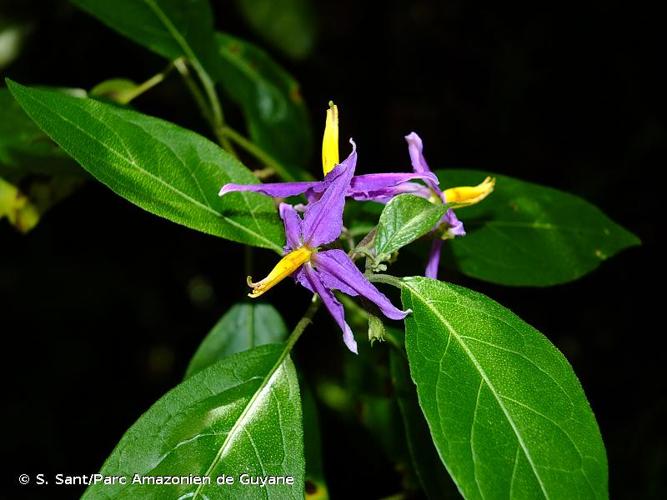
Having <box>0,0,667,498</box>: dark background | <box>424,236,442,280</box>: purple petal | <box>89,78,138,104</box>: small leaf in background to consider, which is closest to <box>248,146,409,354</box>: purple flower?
<box>424,236,442,280</box>: purple petal

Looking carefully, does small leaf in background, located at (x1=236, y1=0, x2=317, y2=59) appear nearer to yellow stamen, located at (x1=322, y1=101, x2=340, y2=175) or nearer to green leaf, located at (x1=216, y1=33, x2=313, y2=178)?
green leaf, located at (x1=216, y1=33, x2=313, y2=178)

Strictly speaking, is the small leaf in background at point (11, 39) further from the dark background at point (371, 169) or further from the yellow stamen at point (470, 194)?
the yellow stamen at point (470, 194)

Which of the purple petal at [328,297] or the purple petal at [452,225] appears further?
the purple petal at [452,225]

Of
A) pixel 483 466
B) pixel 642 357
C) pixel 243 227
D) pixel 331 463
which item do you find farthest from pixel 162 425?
pixel 642 357

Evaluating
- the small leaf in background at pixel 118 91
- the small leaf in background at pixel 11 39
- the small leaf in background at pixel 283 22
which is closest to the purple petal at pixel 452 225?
the small leaf in background at pixel 118 91

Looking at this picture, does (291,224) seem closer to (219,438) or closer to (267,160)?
(219,438)

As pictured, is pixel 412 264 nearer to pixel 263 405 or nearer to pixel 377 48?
pixel 263 405

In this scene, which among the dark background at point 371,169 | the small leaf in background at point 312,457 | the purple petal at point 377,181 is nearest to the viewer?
the purple petal at point 377,181
